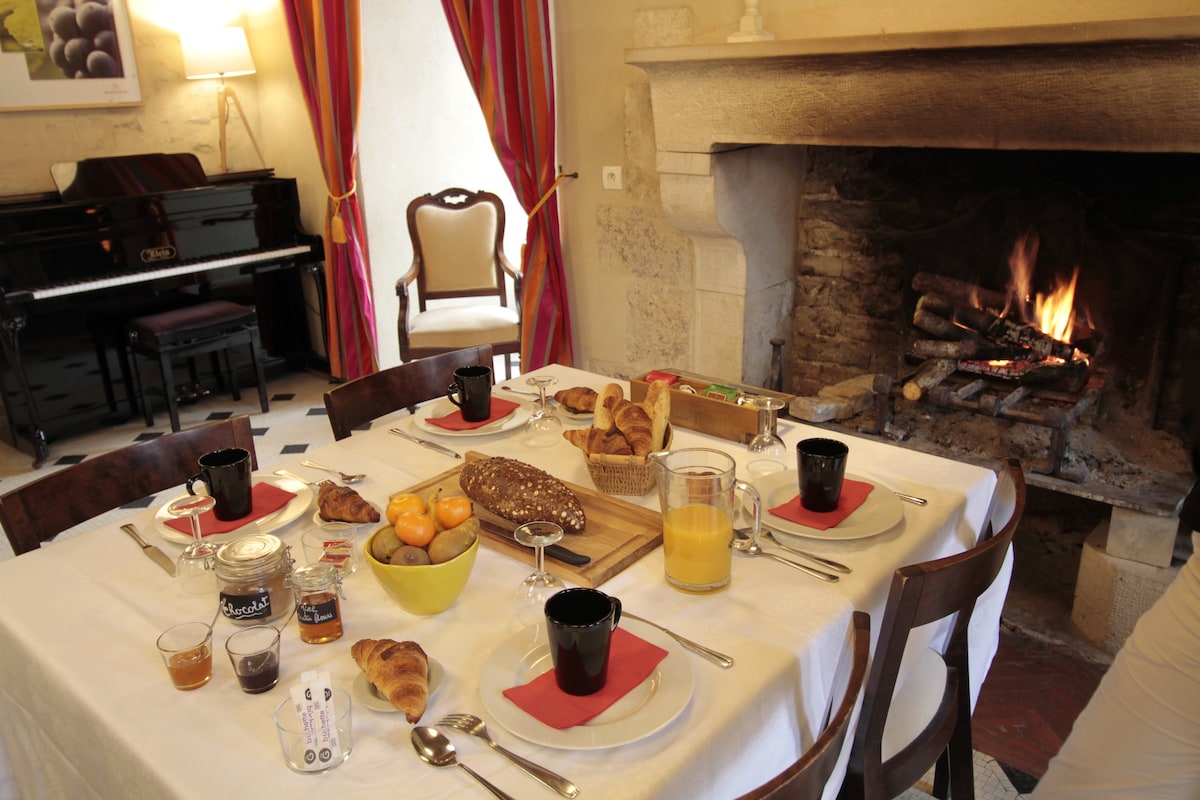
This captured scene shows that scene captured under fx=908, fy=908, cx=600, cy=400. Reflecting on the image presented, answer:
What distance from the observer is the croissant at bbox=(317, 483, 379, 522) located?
4.58ft

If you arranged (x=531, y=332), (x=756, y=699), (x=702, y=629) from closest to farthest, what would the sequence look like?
(x=756, y=699)
(x=702, y=629)
(x=531, y=332)

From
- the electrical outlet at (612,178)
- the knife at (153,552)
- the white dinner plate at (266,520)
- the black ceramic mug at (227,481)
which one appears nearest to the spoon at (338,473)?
the white dinner plate at (266,520)

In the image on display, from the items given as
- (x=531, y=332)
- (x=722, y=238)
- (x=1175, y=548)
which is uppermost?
(x=722, y=238)

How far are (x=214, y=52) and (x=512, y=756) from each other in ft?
13.2

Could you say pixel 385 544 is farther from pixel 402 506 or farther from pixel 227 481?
pixel 227 481

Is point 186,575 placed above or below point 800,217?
below

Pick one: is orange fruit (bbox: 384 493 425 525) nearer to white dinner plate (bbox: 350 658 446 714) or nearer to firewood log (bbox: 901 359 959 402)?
white dinner plate (bbox: 350 658 446 714)

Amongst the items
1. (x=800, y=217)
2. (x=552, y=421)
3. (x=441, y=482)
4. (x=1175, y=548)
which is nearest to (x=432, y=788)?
(x=441, y=482)

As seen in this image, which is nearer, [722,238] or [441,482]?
[441,482]

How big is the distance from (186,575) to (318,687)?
1.56 feet

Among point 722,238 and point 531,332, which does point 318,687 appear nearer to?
point 722,238

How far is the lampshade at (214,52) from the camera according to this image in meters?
4.03

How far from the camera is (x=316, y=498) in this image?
4.91 feet

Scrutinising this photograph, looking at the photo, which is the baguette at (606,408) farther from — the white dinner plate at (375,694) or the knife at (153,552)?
the knife at (153,552)
